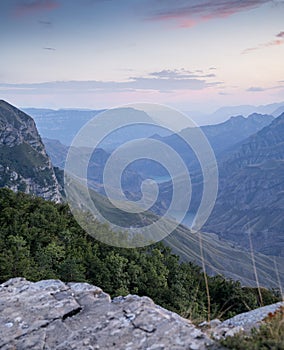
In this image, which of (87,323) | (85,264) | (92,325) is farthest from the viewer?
(85,264)

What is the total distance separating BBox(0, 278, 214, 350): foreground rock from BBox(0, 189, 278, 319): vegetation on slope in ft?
48.3

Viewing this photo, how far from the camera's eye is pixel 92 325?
10.5m

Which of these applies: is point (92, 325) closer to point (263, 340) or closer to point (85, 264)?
point (263, 340)

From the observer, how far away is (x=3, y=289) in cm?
1406

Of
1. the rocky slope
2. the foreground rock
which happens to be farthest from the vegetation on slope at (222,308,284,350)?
the foreground rock

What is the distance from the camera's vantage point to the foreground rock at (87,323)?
9.35m

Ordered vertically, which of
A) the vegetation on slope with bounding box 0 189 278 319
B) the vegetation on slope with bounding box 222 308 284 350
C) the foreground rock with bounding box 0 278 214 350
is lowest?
the vegetation on slope with bounding box 0 189 278 319

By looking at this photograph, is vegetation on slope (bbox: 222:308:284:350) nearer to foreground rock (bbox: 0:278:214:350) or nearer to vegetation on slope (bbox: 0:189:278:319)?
foreground rock (bbox: 0:278:214:350)

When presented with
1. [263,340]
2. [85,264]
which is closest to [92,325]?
[263,340]

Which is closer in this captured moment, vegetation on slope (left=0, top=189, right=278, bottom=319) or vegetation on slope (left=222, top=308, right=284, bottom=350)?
vegetation on slope (left=222, top=308, right=284, bottom=350)

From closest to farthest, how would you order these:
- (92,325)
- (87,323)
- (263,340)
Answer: (263,340)
(92,325)
(87,323)

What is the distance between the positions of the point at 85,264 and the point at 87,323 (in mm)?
26696

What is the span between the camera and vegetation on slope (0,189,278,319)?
30.7m

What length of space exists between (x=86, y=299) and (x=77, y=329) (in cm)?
205
